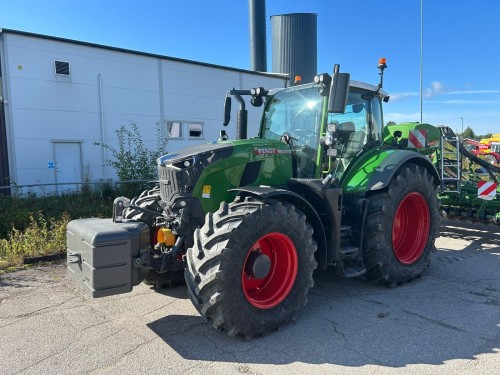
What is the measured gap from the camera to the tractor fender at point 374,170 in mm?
4844

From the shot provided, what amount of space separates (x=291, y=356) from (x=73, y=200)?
7627 millimetres

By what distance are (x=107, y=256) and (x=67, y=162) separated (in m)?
9.76

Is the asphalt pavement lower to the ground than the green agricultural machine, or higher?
lower

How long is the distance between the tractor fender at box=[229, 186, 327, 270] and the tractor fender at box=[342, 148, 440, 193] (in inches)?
31.3

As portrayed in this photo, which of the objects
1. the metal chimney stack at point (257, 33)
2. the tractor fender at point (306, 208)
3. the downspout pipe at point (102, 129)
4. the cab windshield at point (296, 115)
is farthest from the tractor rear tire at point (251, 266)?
the metal chimney stack at point (257, 33)

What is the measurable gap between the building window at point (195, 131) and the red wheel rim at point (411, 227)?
34.1ft

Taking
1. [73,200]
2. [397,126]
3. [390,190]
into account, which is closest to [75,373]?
[390,190]

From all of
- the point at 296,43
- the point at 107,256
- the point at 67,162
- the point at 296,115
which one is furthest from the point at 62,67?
the point at 296,43

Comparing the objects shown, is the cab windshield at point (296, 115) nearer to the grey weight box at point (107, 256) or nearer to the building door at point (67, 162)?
the grey weight box at point (107, 256)

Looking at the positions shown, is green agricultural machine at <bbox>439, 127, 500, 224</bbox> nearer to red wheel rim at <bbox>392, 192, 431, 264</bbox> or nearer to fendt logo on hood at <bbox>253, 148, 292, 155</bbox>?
red wheel rim at <bbox>392, 192, 431, 264</bbox>

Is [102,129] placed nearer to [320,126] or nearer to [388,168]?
[320,126]


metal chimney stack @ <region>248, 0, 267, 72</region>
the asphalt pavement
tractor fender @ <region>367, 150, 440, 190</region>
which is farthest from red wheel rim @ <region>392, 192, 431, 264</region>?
metal chimney stack @ <region>248, 0, 267, 72</region>

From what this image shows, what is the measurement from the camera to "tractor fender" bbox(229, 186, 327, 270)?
399 cm

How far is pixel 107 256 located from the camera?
3475 millimetres
